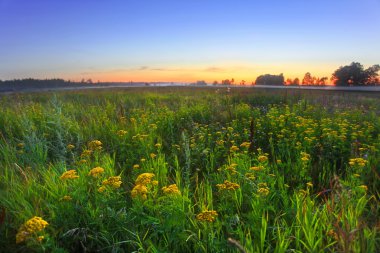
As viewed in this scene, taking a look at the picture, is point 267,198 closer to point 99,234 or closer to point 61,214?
point 99,234

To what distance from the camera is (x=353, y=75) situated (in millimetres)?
34688

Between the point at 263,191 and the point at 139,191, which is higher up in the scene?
the point at 139,191

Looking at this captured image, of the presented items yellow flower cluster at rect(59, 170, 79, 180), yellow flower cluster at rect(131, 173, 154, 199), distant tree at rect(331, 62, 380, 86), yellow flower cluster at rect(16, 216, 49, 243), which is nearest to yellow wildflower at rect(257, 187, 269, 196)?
yellow flower cluster at rect(131, 173, 154, 199)

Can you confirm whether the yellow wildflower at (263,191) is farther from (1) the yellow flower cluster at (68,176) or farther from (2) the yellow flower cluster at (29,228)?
(2) the yellow flower cluster at (29,228)

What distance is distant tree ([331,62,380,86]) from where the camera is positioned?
34531 millimetres

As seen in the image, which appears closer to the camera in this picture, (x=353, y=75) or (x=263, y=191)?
(x=263, y=191)

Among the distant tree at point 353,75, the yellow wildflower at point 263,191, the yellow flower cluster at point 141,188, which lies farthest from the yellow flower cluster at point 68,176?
the distant tree at point 353,75

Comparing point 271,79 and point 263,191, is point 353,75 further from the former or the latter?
point 263,191

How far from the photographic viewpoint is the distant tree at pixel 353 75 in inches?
1359

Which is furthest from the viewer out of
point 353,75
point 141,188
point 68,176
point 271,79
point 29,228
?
point 271,79

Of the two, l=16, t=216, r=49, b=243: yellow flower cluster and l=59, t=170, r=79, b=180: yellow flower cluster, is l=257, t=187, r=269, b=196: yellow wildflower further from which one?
l=16, t=216, r=49, b=243: yellow flower cluster

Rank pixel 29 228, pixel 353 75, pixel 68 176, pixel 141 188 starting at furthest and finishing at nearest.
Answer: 1. pixel 353 75
2. pixel 68 176
3. pixel 141 188
4. pixel 29 228

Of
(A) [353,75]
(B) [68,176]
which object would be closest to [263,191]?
(B) [68,176]

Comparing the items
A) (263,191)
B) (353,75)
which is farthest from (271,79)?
(263,191)
